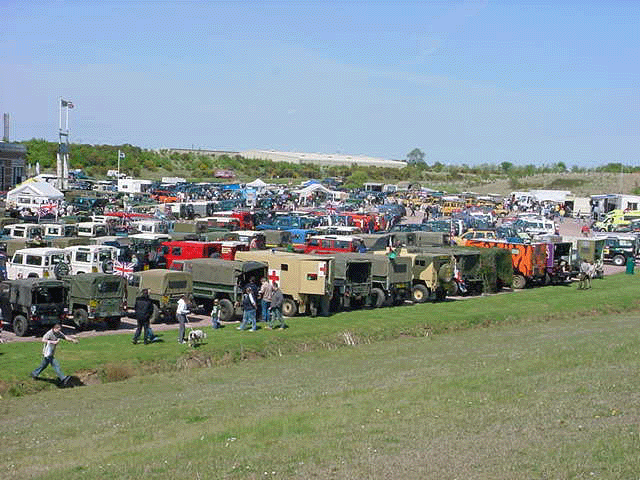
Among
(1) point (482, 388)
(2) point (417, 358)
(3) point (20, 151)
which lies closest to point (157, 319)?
(2) point (417, 358)

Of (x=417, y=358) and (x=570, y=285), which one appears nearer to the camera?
(x=417, y=358)

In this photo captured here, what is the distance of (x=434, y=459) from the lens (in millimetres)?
12523

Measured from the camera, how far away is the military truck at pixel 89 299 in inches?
1044

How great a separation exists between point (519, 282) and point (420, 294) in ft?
25.5

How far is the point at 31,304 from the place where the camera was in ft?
83.5

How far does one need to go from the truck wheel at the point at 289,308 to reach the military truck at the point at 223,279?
3.84ft

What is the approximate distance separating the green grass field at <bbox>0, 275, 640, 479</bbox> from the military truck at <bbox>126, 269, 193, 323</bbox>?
2.52 metres

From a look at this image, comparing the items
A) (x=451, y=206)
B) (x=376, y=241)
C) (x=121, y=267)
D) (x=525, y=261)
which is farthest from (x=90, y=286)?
(x=451, y=206)

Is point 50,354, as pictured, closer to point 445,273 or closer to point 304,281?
point 304,281

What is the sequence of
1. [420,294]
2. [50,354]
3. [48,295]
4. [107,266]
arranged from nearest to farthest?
[50,354]
[48,295]
[420,294]
[107,266]

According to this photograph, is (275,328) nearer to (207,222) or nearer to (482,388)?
(482,388)

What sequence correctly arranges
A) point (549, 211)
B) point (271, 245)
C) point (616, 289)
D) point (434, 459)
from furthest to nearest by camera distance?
point (549, 211), point (271, 245), point (616, 289), point (434, 459)

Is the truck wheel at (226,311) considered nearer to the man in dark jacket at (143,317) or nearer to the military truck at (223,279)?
the military truck at (223,279)

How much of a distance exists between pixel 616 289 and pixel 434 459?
30422 mm
